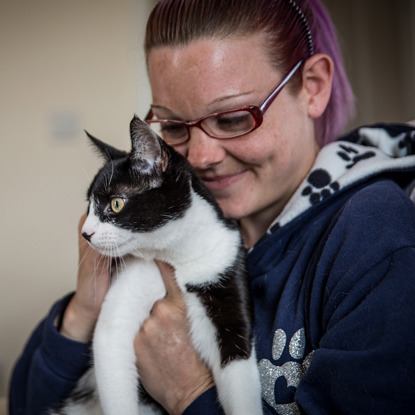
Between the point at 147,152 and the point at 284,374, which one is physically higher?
the point at 147,152

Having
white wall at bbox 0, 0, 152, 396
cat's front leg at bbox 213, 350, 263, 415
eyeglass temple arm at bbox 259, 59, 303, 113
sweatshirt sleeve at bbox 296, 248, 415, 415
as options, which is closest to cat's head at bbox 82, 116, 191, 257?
eyeglass temple arm at bbox 259, 59, 303, 113

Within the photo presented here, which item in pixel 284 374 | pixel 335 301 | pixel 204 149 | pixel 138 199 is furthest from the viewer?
pixel 204 149

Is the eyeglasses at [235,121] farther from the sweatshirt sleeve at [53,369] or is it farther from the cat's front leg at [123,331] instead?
the sweatshirt sleeve at [53,369]

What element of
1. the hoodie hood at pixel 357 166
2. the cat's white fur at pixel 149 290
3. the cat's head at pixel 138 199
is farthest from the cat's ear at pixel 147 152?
the hoodie hood at pixel 357 166

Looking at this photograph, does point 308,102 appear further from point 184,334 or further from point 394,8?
point 394,8

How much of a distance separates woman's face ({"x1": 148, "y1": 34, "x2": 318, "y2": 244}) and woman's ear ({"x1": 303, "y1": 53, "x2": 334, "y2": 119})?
0.03 metres

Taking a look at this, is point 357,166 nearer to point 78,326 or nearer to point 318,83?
point 318,83

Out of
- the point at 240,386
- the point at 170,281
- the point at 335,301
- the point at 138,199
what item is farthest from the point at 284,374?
the point at 138,199

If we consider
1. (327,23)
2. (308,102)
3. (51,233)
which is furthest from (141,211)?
(51,233)

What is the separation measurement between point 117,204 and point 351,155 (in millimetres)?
607

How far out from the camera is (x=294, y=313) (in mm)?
990

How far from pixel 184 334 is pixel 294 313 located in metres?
0.29

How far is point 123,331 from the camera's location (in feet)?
3.65

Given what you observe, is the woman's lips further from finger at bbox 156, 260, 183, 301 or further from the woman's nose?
finger at bbox 156, 260, 183, 301
